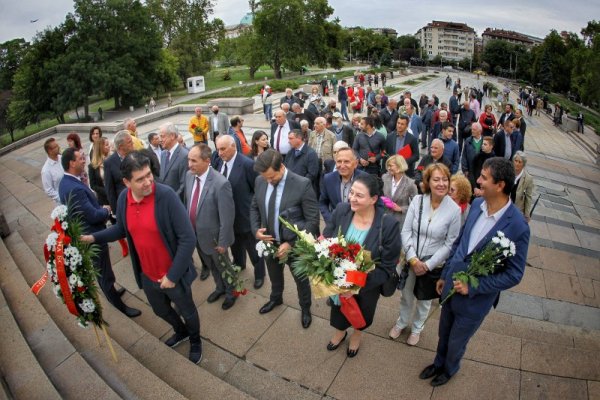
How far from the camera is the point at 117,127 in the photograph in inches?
659

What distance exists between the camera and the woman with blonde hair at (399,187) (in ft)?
14.2

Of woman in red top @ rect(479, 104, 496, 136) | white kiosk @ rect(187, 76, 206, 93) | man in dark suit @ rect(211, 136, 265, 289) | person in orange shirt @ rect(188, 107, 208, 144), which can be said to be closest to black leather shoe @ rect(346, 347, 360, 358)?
man in dark suit @ rect(211, 136, 265, 289)

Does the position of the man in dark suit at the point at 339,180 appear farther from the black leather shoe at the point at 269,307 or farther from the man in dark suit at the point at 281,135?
the man in dark suit at the point at 281,135

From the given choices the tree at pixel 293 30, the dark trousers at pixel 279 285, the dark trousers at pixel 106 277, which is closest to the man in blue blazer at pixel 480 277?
the dark trousers at pixel 279 285

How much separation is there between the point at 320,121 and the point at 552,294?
468 centimetres

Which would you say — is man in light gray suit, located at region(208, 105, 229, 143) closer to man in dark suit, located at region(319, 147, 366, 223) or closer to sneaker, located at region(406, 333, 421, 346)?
man in dark suit, located at region(319, 147, 366, 223)

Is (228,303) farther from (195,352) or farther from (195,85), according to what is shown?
(195,85)

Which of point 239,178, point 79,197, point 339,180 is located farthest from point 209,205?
point 339,180

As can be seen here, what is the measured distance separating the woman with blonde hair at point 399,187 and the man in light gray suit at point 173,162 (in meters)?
3.01

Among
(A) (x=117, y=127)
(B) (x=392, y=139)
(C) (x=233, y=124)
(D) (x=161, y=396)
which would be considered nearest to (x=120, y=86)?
(A) (x=117, y=127)

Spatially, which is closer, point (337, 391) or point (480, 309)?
point (480, 309)

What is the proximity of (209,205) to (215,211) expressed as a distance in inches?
4.0

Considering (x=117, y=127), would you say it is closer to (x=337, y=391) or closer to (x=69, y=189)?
(x=69, y=189)

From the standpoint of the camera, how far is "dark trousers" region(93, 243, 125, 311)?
4.36 meters
